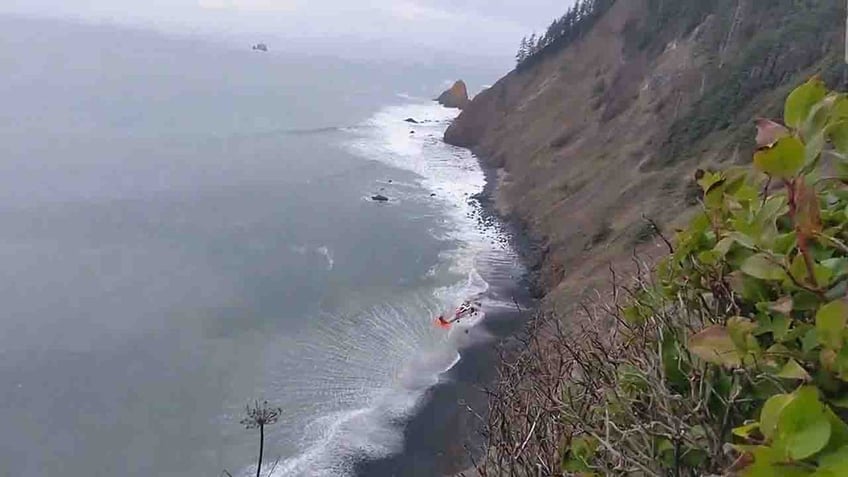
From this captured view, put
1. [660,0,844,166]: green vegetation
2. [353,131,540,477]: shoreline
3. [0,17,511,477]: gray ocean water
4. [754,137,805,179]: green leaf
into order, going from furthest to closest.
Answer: [660,0,844,166]: green vegetation < [0,17,511,477]: gray ocean water < [353,131,540,477]: shoreline < [754,137,805,179]: green leaf

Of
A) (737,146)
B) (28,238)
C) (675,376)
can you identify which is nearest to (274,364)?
(28,238)

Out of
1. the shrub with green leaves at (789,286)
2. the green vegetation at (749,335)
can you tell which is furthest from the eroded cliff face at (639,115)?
the shrub with green leaves at (789,286)

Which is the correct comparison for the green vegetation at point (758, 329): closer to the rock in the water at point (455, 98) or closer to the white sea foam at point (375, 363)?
the white sea foam at point (375, 363)

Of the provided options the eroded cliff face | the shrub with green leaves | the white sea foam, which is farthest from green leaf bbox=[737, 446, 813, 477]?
the eroded cliff face

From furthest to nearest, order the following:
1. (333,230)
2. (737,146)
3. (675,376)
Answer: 1. (333,230)
2. (737,146)
3. (675,376)

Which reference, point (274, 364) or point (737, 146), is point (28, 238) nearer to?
point (274, 364)

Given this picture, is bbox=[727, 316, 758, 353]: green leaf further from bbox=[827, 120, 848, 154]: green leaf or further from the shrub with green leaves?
bbox=[827, 120, 848, 154]: green leaf

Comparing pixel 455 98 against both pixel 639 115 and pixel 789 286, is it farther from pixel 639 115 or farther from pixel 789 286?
pixel 789 286
